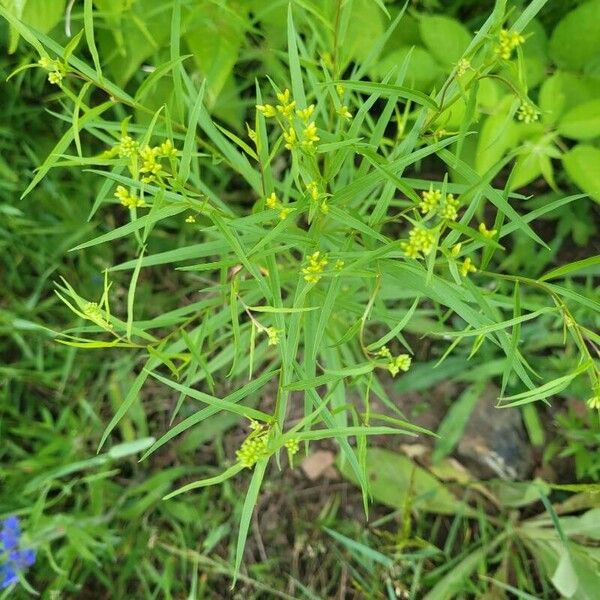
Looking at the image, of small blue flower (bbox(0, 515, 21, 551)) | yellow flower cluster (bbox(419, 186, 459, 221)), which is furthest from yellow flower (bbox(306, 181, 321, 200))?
small blue flower (bbox(0, 515, 21, 551))

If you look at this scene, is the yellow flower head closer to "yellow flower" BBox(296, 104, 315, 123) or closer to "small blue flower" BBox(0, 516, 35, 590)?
"yellow flower" BBox(296, 104, 315, 123)

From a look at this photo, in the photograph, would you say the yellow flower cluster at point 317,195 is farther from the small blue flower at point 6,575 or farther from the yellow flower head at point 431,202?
the small blue flower at point 6,575

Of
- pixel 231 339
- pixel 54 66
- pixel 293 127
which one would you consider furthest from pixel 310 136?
pixel 231 339

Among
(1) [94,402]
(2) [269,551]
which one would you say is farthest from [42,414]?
(2) [269,551]

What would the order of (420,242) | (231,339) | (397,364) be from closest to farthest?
1. (420,242)
2. (397,364)
3. (231,339)

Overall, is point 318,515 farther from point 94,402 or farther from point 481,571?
point 94,402

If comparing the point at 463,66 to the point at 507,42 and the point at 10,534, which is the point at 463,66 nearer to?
the point at 507,42
